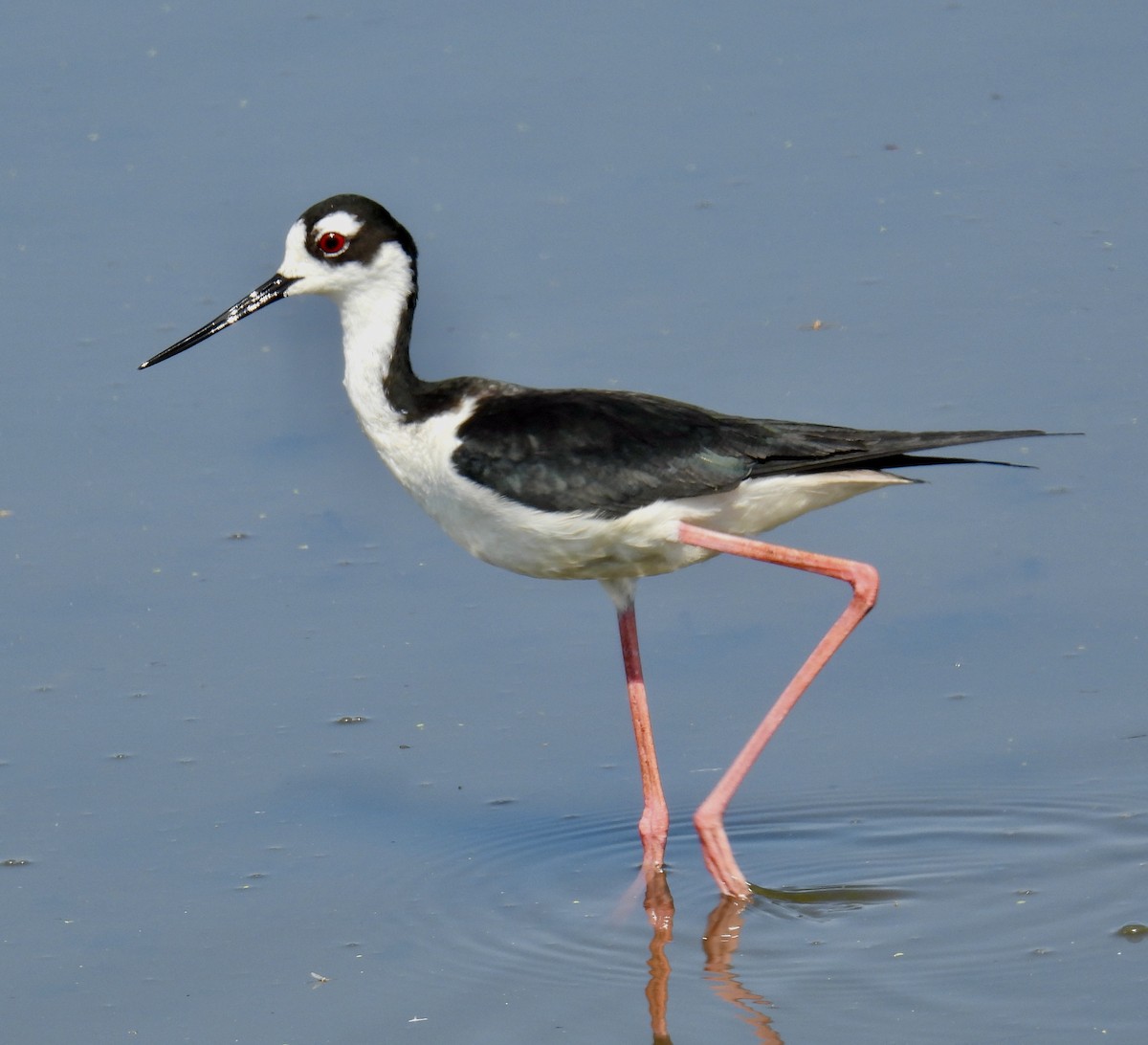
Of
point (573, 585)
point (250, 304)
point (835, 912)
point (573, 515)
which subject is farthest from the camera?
point (573, 585)

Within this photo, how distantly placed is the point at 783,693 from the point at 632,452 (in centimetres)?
74

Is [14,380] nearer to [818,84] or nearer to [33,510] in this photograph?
[33,510]

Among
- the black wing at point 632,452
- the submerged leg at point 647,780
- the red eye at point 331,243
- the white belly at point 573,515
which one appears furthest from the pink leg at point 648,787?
the red eye at point 331,243

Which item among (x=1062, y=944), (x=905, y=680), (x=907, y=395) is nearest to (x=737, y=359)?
(x=907, y=395)

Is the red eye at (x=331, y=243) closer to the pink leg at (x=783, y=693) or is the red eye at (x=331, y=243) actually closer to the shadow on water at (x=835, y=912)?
the pink leg at (x=783, y=693)

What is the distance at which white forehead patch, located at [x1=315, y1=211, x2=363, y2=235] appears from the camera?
19.8 ft

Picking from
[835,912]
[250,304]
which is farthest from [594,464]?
[835,912]

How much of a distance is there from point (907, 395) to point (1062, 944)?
258 cm

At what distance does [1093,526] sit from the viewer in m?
6.98

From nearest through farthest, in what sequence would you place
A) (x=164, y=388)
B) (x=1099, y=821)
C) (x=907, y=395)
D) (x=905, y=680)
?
(x=1099, y=821) < (x=905, y=680) < (x=907, y=395) < (x=164, y=388)

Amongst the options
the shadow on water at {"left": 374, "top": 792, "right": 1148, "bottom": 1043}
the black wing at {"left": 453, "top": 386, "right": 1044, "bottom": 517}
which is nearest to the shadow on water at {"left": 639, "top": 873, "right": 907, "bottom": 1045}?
the shadow on water at {"left": 374, "top": 792, "right": 1148, "bottom": 1043}

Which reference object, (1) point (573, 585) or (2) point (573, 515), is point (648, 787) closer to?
(2) point (573, 515)

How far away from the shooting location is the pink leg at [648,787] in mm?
5977

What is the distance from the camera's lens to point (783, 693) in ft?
19.9
